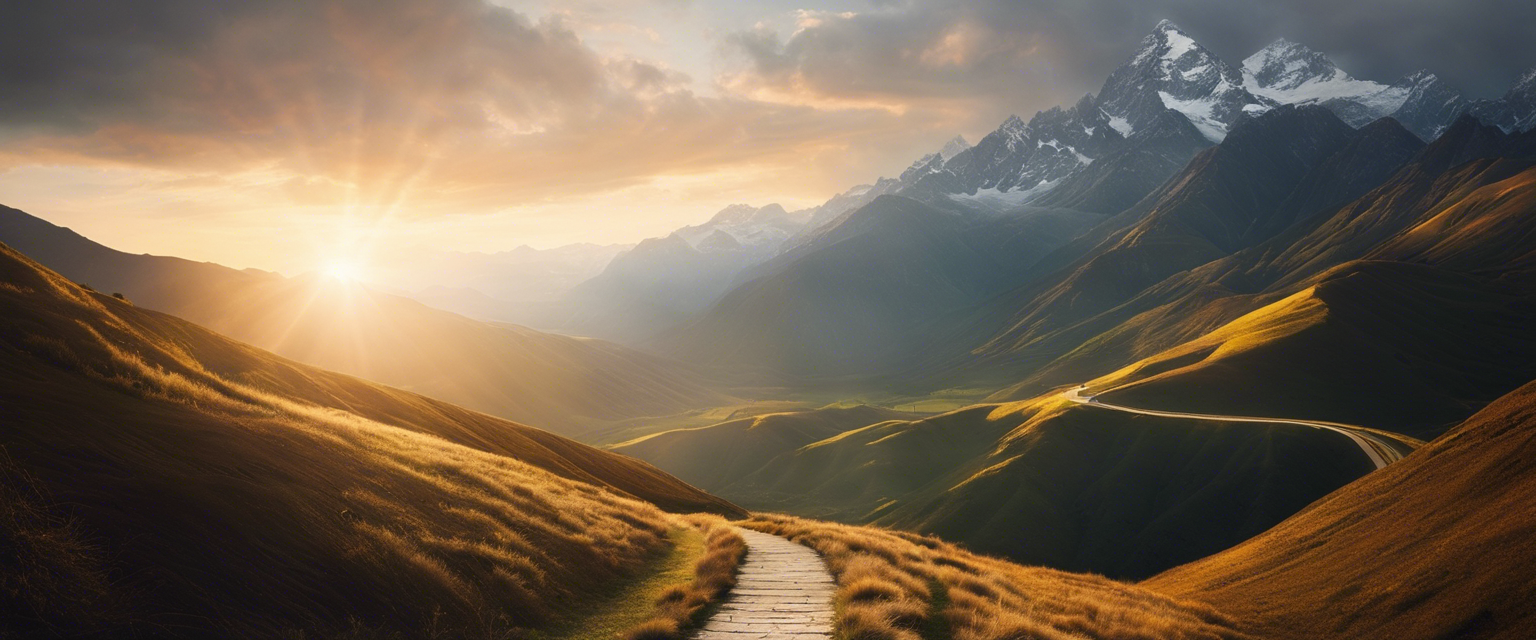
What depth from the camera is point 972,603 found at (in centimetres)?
1880

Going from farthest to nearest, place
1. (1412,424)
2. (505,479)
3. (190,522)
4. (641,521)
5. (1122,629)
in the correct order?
(1412,424)
(641,521)
(505,479)
(1122,629)
(190,522)

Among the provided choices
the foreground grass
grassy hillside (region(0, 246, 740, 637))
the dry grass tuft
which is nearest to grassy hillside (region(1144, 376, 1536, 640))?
the dry grass tuft

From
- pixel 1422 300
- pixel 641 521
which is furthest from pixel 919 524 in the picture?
pixel 1422 300

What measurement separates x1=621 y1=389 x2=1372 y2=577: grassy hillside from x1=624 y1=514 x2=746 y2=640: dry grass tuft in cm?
8586

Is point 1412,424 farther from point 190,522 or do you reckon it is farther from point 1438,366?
point 190,522

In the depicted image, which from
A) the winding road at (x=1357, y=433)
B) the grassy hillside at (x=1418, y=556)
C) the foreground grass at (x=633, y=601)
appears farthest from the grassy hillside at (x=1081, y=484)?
the foreground grass at (x=633, y=601)

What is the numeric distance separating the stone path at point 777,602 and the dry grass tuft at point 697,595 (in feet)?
1.15

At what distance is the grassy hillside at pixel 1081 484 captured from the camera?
300ft

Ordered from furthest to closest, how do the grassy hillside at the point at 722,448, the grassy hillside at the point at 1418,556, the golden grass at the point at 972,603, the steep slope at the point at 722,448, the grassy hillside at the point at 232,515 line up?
the grassy hillside at the point at 722,448 → the steep slope at the point at 722,448 → the grassy hillside at the point at 1418,556 → the golden grass at the point at 972,603 → the grassy hillside at the point at 232,515

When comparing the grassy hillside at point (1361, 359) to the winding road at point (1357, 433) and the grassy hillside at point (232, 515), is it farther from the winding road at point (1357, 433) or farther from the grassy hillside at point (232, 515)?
the grassy hillside at point (232, 515)

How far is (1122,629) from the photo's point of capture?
20156 mm

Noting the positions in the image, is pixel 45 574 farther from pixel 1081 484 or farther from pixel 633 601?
pixel 1081 484

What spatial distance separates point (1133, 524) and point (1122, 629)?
301 ft

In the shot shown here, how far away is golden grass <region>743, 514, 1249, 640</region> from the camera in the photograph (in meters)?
16.0
